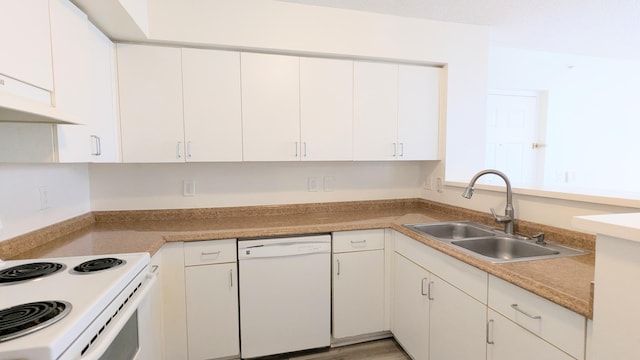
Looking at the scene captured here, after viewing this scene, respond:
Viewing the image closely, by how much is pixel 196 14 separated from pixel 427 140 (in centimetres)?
195

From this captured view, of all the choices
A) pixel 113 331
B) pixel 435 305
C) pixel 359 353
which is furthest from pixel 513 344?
pixel 113 331

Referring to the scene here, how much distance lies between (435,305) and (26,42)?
2.19 meters

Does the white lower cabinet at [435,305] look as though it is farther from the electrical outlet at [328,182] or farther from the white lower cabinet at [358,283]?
the electrical outlet at [328,182]

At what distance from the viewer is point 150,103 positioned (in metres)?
2.00

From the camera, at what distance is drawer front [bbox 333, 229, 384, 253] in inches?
82.7

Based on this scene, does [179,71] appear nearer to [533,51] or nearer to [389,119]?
[389,119]

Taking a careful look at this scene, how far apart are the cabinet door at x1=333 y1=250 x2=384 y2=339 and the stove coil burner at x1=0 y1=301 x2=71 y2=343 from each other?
1506 mm

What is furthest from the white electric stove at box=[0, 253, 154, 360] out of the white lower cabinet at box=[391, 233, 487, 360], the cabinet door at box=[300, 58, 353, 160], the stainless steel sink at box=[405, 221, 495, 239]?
the stainless steel sink at box=[405, 221, 495, 239]

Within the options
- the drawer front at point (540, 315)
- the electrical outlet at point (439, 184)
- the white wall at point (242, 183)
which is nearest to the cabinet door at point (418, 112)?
the electrical outlet at point (439, 184)

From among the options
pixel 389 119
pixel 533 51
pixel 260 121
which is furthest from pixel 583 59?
pixel 260 121

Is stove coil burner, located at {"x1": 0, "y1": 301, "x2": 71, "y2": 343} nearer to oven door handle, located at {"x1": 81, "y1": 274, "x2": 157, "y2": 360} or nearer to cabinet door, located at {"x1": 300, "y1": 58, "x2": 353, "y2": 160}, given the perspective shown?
oven door handle, located at {"x1": 81, "y1": 274, "x2": 157, "y2": 360}

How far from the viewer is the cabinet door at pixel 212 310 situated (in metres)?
1.87

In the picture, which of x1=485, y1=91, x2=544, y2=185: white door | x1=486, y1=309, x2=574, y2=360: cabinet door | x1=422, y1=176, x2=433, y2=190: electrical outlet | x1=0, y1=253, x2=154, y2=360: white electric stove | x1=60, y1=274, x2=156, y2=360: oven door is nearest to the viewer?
x1=0, y1=253, x2=154, y2=360: white electric stove

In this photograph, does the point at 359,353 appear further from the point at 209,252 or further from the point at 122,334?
the point at 122,334
